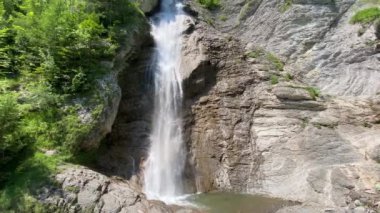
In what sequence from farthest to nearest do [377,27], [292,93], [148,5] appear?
1. [148,5]
2. [377,27]
3. [292,93]

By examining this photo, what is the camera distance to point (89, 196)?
1001 centimetres

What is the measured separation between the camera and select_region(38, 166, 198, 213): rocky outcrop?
9.71 meters

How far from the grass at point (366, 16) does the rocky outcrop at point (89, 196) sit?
567 inches

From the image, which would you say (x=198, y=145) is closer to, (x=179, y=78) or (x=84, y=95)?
A: (x=179, y=78)

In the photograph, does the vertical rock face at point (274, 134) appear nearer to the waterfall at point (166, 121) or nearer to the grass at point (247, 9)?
the waterfall at point (166, 121)

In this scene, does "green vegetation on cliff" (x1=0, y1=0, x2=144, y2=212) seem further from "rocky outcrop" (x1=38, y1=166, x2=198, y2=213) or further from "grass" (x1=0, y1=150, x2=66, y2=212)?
"rocky outcrop" (x1=38, y1=166, x2=198, y2=213)

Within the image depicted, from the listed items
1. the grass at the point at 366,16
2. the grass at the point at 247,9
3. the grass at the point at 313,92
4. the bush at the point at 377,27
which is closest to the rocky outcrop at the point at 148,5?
the grass at the point at 247,9

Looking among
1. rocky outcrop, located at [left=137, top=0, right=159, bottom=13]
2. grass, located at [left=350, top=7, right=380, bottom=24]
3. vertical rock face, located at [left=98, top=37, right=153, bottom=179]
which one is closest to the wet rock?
grass, located at [left=350, top=7, right=380, bottom=24]

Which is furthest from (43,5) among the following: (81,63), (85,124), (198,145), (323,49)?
(323,49)

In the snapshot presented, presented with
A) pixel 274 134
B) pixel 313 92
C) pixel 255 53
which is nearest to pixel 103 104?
pixel 274 134

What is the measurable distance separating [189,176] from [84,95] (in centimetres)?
534

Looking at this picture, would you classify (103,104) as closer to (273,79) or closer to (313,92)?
(273,79)

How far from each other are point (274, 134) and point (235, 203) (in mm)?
4024

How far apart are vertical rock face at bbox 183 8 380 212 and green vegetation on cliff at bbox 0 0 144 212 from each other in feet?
16.3
